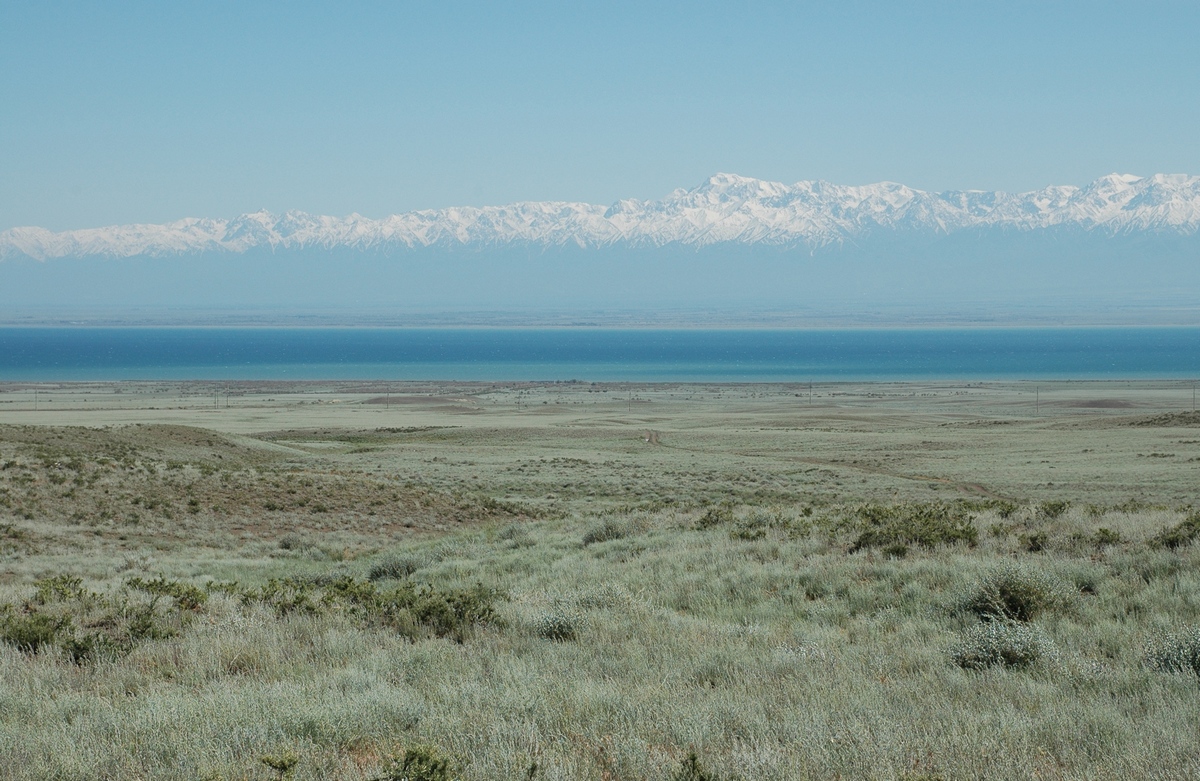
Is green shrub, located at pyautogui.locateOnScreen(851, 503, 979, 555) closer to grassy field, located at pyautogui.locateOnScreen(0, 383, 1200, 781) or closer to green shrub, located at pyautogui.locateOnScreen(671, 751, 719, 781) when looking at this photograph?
grassy field, located at pyautogui.locateOnScreen(0, 383, 1200, 781)

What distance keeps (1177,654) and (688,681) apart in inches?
141

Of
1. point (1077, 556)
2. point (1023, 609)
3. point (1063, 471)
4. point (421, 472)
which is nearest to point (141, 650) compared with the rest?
point (1023, 609)

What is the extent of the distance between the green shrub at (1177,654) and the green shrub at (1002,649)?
2.27 feet

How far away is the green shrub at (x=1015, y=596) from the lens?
8.34 meters

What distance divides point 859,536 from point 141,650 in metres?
9.62

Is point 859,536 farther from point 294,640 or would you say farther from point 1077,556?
point 294,640

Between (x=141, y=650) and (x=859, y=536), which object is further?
(x=859, y=536)

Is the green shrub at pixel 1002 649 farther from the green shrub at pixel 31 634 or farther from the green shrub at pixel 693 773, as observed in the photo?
the green shrub at pixel 31 634

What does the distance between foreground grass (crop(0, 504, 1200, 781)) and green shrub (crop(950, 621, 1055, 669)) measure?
0.02 m

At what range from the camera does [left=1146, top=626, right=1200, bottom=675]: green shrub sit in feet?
20.8

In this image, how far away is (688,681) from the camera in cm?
651

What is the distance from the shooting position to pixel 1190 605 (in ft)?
27.4

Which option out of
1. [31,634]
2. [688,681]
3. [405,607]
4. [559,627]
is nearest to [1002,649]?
[688,681]

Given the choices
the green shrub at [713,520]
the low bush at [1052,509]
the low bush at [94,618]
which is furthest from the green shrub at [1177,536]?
the low bush at [94,618]
